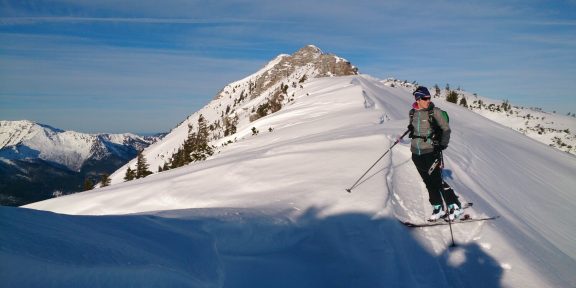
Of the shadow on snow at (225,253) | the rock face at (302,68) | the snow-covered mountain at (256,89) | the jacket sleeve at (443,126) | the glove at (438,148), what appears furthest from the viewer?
the rock face at (302,68)

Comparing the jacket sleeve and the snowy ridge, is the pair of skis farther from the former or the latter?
the snowy ridge

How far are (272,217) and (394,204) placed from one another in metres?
2.61

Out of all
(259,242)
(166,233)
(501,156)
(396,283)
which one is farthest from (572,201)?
(166,233)

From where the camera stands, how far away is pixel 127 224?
5.75 meters

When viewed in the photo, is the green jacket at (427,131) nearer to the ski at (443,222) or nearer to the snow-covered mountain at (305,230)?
the snow-covered mountain at (305,230)

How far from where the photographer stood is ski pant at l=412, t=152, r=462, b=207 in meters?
8.14

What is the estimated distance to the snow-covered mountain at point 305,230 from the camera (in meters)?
4.12

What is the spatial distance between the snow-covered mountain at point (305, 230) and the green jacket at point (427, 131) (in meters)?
1.21

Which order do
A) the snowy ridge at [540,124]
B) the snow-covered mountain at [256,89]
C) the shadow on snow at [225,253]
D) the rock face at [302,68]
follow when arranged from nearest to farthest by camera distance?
the shadow on snow at [225,253] → the snowy ridge at [540,124] → the snow-covered mountain at [256,89] → the rock face at [302,68]

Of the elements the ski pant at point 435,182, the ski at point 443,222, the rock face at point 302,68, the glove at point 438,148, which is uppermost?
the rock face at point 302,68

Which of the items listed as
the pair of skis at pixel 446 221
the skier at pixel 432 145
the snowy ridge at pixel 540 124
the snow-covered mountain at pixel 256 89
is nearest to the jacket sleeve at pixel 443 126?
the skier at pixel 432 145

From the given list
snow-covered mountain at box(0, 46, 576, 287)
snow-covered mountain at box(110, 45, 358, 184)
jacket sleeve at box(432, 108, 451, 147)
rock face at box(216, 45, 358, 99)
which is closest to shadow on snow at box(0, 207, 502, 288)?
snow-covered mountain at box(0, 46, 576, 287)

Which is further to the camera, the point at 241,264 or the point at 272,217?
the point at 272,217

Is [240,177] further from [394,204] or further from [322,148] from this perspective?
[394,204]
